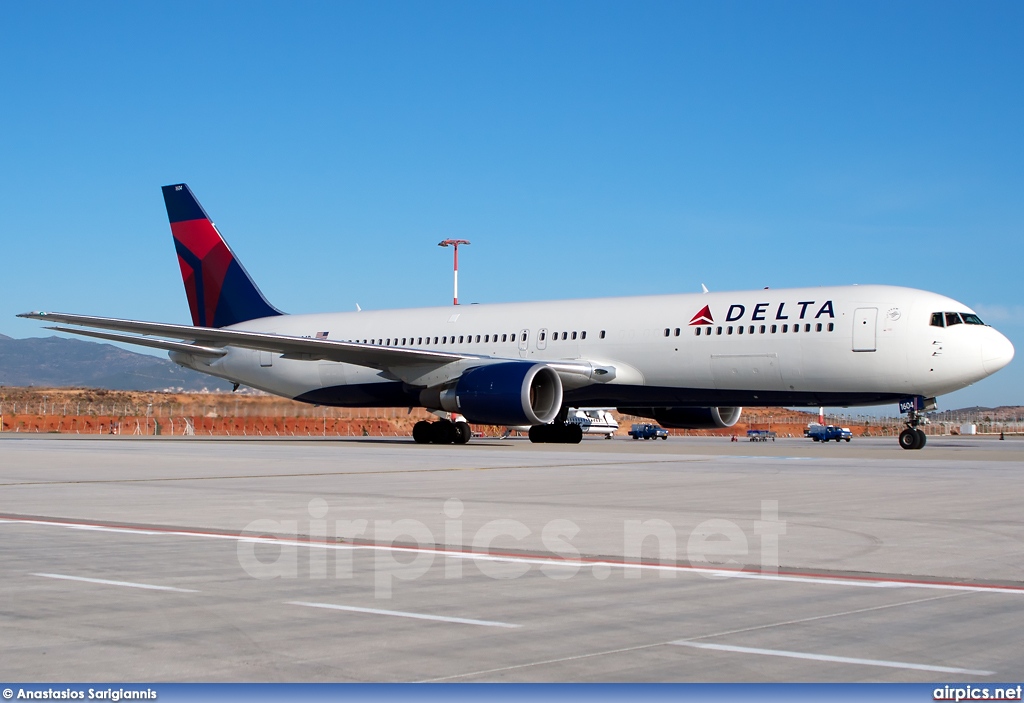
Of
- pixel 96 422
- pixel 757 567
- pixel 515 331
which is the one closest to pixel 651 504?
pixel 757 567

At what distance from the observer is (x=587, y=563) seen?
750 centimetres

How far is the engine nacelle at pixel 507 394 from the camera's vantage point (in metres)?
27.5

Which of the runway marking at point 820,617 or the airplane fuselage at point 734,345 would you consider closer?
the runway marking at point 820,617

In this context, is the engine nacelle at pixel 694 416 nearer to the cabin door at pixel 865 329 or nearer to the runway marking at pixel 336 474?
the cabin door at pixel 865 329

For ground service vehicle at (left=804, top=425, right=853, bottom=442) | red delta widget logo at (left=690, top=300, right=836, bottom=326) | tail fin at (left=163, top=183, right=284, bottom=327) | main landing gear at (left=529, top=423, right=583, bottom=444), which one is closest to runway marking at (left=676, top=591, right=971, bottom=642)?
red delta widget logo at (left=690, top=300, right=836, bottom=326)

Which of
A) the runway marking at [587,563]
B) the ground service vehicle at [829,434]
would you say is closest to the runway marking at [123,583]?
the runway marking at [587,563]

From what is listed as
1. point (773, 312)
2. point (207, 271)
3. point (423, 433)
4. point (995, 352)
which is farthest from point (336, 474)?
point (207, 271)

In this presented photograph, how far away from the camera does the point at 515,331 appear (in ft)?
105

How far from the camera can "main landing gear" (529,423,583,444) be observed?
32.4 m

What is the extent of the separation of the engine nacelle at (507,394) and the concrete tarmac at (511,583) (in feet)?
44.0

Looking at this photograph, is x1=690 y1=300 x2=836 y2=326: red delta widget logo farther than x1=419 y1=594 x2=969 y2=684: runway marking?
Yes

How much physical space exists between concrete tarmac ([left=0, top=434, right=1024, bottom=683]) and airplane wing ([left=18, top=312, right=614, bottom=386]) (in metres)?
15.6

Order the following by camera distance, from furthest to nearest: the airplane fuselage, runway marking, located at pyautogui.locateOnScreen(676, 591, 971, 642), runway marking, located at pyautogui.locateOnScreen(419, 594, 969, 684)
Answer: the airplane fuselage → runway marking, located at pyautogui.locateOnScreen(676, 591, 971, 642) → runway marking, located at pyautogui.locateOnScreen(419, 594, 969, 684)

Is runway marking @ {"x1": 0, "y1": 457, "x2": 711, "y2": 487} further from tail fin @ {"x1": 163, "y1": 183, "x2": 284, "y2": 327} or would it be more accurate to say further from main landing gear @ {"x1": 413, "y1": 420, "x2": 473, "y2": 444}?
tail fin @ {"x1": 163, "y1": 183, "x2": 284, "y2": 327}
